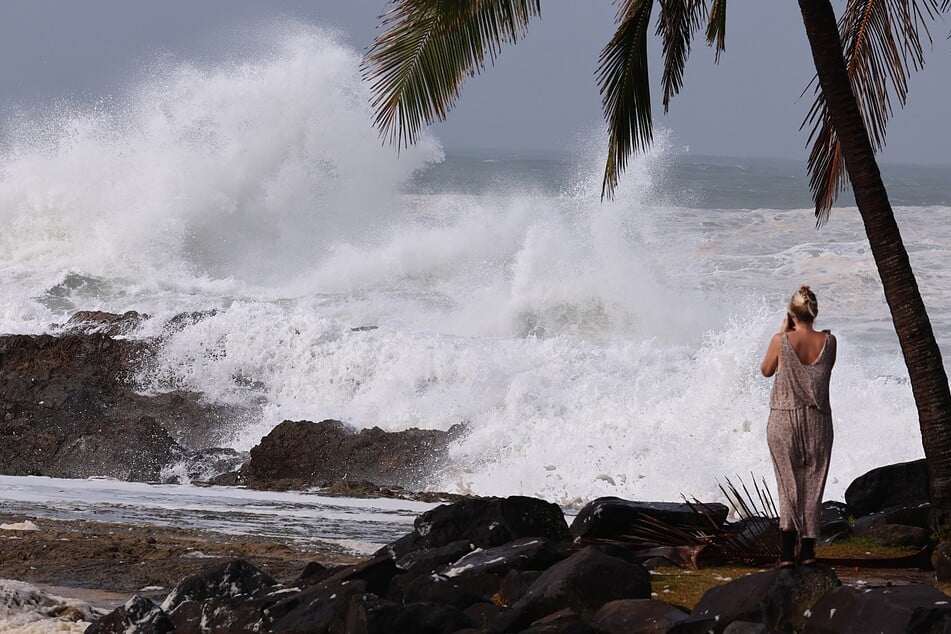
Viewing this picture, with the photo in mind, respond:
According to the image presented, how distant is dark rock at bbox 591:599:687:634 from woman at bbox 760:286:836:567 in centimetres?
83

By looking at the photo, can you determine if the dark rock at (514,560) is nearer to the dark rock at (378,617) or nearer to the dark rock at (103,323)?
the dark rock at (378,617)

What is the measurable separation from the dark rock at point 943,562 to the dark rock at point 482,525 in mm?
2328

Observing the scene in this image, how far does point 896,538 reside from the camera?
6.77 meters

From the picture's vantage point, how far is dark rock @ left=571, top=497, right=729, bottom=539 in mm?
7270

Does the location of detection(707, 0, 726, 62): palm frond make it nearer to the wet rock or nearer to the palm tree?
the palm tree

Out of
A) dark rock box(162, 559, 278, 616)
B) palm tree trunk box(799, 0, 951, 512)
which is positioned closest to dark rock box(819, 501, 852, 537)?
palm tree trunk box(799, 0, 951, 512)

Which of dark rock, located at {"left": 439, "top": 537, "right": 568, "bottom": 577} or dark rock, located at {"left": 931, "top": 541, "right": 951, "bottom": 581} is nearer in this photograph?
dark rock, located at {"left": 931, "top": 541, "right": 951, "bottom": 581}

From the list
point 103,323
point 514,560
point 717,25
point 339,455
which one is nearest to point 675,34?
point 717,25

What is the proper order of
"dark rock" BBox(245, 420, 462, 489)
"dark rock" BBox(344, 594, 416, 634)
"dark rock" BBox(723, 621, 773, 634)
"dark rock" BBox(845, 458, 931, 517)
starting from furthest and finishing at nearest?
"dark rock" BBox(245, 420, 462, 489) < "dark rock" BBox(845, 458, 931, 517) < "dark rock" BBox(344, 594, 416, 634) < "dark rock" BBox(723, 621, 773, 634)

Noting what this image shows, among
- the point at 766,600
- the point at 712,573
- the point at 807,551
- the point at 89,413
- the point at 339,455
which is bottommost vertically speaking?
the point at 766,600

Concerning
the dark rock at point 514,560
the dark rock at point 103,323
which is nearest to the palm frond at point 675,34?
the dark rock at point 514,560

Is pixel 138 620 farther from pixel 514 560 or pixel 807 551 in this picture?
pixel 807 551

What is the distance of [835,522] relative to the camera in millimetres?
7406

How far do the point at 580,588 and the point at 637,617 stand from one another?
423 millimetres
